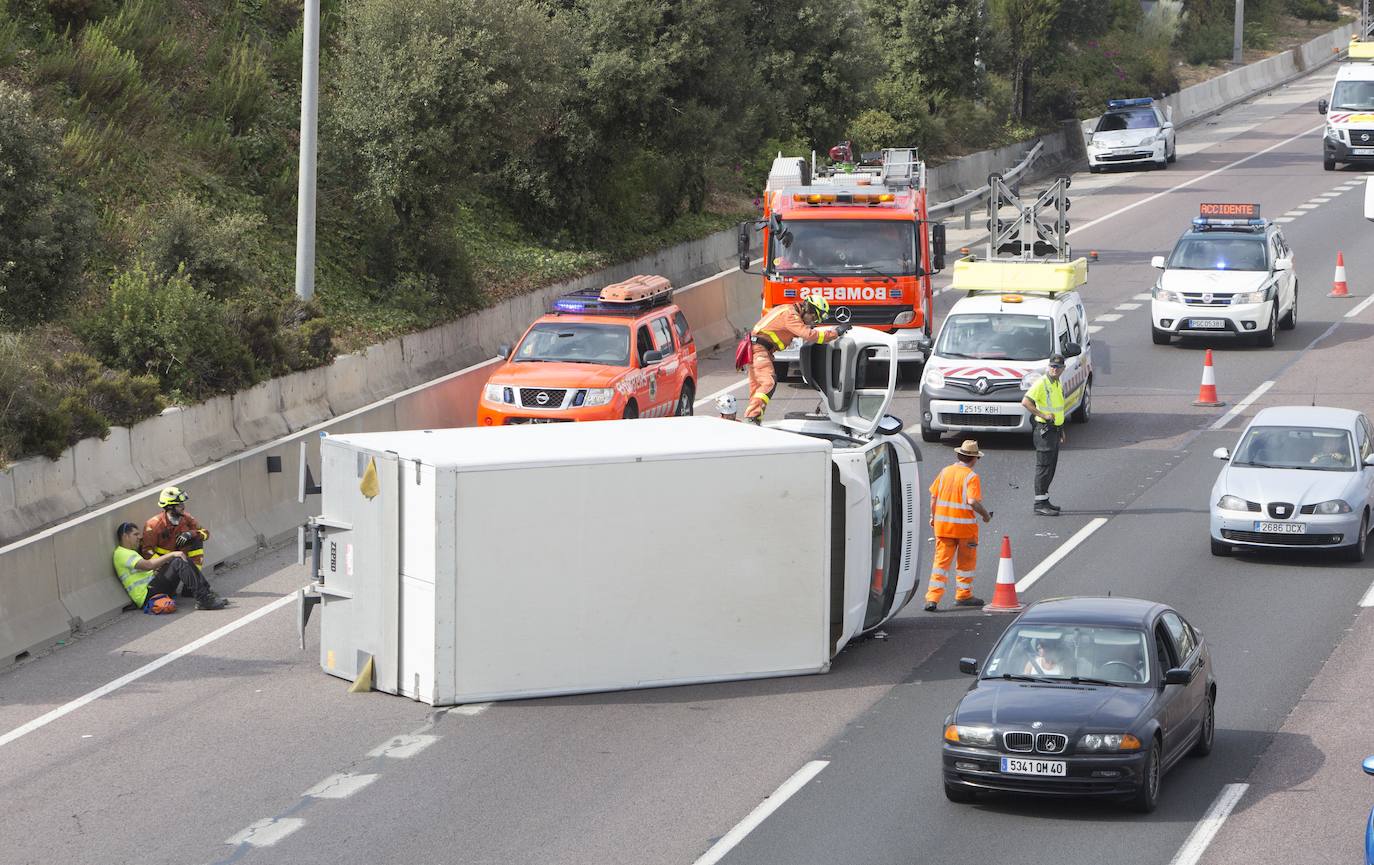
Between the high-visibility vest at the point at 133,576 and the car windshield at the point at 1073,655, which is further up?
the car windshield at the point at 1073,655

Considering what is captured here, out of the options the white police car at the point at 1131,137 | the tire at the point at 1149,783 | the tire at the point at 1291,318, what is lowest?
the tire at the point at 1149,783

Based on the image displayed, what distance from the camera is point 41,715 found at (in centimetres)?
1580

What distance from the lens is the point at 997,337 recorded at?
86.4ft

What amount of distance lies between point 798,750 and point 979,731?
6.43 feet

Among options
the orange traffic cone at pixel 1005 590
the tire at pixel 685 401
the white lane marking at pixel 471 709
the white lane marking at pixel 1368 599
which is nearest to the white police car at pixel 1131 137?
the tire at pixel 685 401

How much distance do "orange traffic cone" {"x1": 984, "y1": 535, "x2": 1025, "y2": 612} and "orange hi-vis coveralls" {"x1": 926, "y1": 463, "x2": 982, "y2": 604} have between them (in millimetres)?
291

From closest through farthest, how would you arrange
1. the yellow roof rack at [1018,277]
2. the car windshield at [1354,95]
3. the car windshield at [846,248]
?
the yellow roof rack at [1018,277] → the car windshield at [846,248] → the car windshield at [1354,95]

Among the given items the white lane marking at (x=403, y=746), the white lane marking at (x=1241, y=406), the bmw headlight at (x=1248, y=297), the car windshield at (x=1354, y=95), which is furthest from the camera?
the car windshield at (x=1354, y=95)

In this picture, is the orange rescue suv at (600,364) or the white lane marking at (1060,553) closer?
the white lane marking at (1060,553)

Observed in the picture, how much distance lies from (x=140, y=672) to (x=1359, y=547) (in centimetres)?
1240

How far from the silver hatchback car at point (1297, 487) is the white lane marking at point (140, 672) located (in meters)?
9.84

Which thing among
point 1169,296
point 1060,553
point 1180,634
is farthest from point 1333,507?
point 1169,296

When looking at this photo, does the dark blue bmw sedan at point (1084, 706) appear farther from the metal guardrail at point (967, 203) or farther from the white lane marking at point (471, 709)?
the metal guardrail at point (967, 203)

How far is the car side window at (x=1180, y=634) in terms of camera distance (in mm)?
14312
